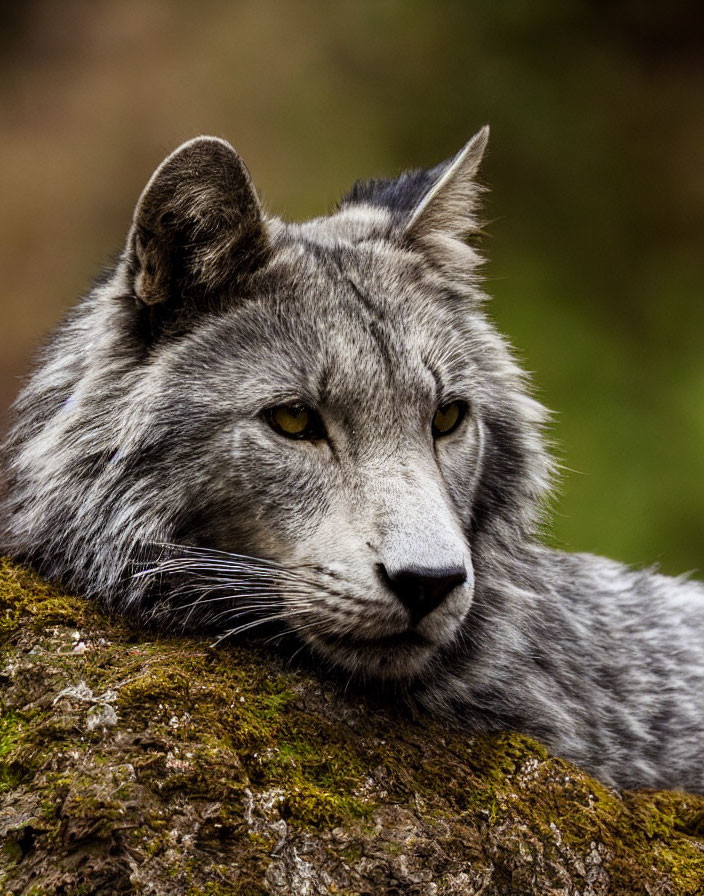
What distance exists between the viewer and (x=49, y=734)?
2840mm

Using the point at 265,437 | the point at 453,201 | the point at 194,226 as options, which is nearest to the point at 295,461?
the point at 265,437

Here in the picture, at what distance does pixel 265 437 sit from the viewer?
131 inches

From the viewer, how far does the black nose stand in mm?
2959

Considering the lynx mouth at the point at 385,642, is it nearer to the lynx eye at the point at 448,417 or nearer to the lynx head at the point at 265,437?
the lynx head at the point at 265,437

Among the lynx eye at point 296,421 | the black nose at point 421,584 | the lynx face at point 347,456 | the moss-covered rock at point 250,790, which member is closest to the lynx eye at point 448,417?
the lynx face at point 347,456

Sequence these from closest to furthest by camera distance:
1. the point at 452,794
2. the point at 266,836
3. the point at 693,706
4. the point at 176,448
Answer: the point at 266,836 < the point at 452,794 < the point at 176,448 < the point at 693,706

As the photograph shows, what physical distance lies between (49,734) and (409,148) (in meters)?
8.64

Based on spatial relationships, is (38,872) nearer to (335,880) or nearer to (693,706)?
(335,880)

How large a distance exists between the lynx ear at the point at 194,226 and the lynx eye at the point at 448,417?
0.79 metres

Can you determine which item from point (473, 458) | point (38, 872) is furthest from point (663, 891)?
point (38, 872)

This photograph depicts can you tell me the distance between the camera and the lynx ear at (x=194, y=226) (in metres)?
3.36

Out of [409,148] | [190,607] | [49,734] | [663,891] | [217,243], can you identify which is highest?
[409,148]

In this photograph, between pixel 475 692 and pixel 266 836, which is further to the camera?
pixel 475 692

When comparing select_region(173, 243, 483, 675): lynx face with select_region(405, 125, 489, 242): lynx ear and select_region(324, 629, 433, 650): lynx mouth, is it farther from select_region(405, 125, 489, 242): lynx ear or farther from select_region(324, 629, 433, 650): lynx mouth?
select_region(405, 125, 489, 242): lynx ear
